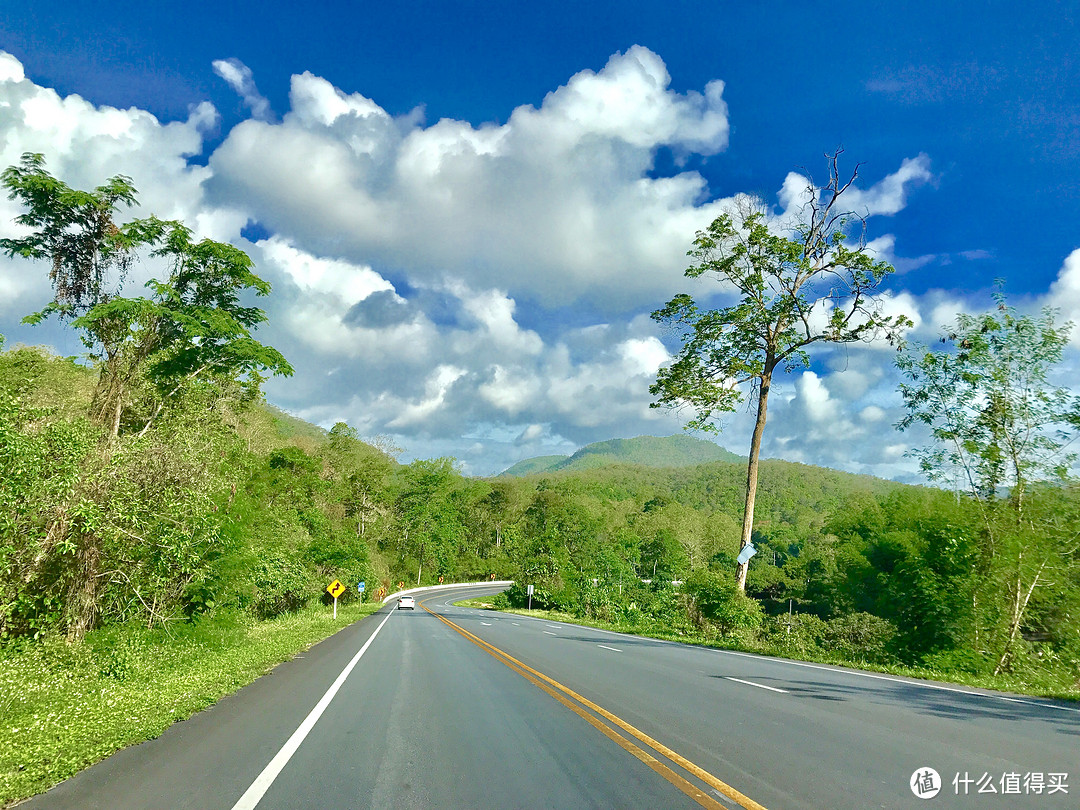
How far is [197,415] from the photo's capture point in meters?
19.8

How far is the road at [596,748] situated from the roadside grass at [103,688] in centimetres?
34

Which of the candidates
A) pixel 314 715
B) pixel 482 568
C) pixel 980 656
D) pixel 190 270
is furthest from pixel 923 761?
pixel 482 568

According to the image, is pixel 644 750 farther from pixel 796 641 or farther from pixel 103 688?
pixel 796 641

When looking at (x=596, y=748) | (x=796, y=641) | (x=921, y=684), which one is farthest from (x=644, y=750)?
(x=796, y=641)

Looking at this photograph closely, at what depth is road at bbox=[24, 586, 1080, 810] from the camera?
5207mm

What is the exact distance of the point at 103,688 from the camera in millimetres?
9289

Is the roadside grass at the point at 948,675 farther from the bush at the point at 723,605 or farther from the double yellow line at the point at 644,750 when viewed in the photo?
the double yellow line at the point at 644,750

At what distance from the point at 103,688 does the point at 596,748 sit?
7330mm

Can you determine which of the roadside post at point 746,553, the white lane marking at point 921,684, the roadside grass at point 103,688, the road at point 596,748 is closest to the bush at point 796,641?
the white lane marking at point 921,684

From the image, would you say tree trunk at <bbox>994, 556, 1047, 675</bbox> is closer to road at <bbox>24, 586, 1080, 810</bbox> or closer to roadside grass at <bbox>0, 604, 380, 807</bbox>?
road at <bbox>24, 586, 1080, 810</bbox>

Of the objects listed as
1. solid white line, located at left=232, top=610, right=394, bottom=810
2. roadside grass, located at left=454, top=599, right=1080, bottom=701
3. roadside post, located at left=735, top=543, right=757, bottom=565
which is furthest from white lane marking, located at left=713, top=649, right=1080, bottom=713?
solid white line, located at left=232, top=610, right=394, bottom=810

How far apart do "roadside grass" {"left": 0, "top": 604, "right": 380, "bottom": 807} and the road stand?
343mm

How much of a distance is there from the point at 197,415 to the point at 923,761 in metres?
19.8

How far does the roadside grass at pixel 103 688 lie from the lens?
5.97 m
